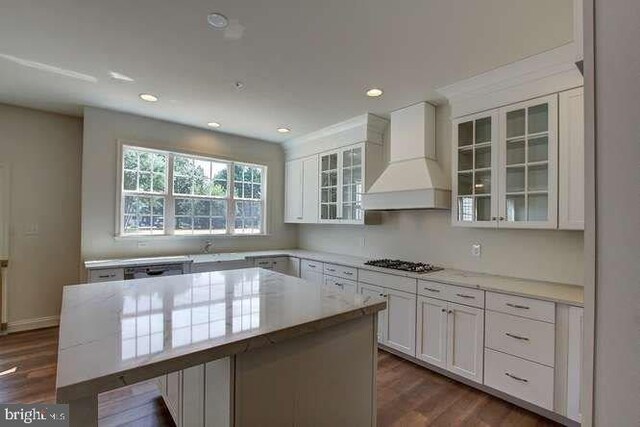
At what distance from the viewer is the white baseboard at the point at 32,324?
3641mm

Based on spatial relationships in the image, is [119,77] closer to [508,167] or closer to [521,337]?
[508,167]

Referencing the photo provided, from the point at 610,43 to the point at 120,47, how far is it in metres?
2.83

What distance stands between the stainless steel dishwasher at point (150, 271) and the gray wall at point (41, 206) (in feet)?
4.12

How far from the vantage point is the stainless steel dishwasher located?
11.1 ft

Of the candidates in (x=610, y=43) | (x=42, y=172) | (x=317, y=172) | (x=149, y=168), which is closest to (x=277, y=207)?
(x=317, y=172)

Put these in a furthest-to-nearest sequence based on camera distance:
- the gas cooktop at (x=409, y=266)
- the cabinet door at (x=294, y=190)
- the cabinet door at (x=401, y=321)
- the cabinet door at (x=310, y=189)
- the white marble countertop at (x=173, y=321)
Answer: the cabinet door at (x=294, y=190) < the cabinet door at (x=310, y=189) < the gas cooktop at (x=409, y=266) < the cabinet door at (x=401, y=321) < the white marble countertop at (x=173, y=321)

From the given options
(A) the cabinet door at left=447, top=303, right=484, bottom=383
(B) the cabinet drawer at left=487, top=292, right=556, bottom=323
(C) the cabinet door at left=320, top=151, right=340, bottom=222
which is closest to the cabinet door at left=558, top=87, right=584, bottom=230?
(B) the cabinet drawer at left=487, top=292, right=556, bottom=323

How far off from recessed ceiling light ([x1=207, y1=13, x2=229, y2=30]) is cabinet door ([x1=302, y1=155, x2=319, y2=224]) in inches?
107

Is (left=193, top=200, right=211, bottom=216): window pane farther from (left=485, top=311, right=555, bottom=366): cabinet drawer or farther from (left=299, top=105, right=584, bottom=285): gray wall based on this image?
(left=485, top=311, right=555, bottom=366): cabinet drawer

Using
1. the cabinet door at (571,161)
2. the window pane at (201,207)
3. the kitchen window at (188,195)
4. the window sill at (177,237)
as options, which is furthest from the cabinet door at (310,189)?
the cabinet door at (571,161)

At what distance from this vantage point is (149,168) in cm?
410

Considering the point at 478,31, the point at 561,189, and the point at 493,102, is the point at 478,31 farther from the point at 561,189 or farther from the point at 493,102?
the point at 561,189

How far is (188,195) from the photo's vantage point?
4398 millimetres

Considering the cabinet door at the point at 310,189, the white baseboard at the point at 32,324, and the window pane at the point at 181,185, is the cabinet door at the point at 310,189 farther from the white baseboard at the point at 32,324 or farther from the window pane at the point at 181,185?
the white baseboard at the point at 32,324
